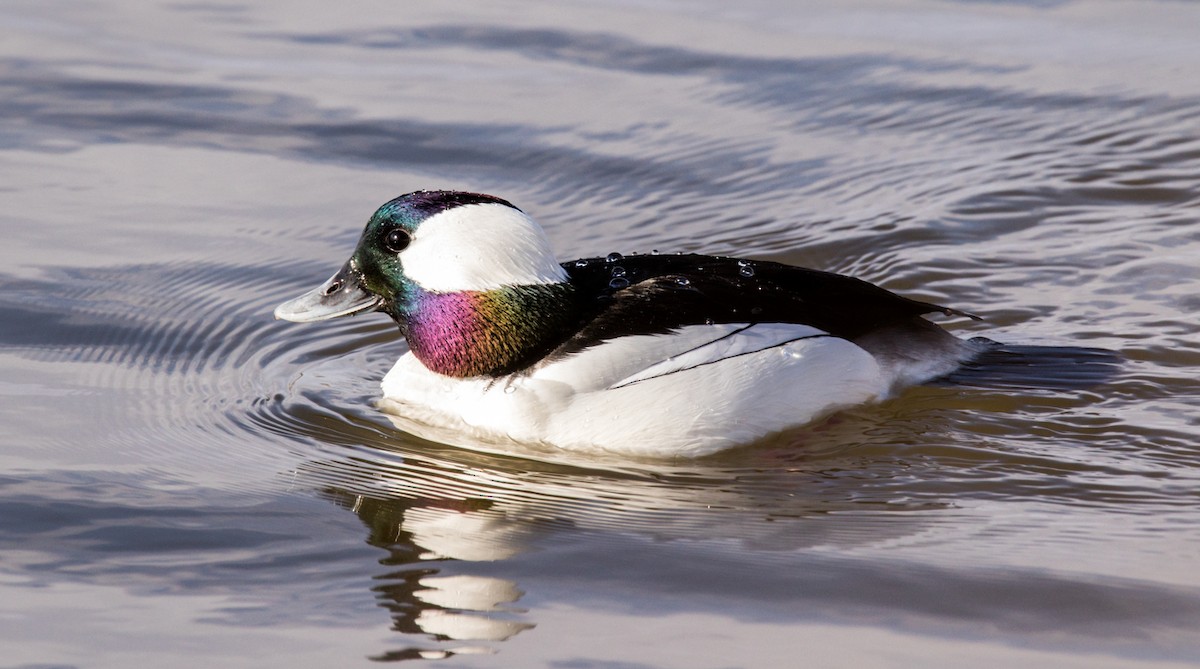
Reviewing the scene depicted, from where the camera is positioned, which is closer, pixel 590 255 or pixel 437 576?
pixel 437 576

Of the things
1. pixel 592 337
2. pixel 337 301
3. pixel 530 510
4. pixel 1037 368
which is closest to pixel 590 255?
pixel 337 301

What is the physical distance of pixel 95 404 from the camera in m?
6.20

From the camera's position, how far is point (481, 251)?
5.78 meters

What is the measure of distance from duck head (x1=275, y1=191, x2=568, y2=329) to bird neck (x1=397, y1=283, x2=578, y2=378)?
3 cm

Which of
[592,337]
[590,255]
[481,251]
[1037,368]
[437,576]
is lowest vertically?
[437,576]

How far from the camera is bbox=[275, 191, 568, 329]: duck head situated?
577 cm

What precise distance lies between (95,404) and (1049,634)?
3970mm

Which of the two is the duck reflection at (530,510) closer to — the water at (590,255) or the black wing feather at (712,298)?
the water at (590,255)

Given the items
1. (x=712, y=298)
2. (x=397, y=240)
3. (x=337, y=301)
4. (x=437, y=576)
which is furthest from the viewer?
(x=337, y=301)

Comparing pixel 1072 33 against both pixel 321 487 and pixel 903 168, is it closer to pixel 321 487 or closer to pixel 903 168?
pixel 903 168

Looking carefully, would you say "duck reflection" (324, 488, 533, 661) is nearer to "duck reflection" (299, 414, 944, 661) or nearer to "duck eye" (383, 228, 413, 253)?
"duck reflection" (299, 414, 944, 661)

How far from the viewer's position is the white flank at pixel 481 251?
576cm

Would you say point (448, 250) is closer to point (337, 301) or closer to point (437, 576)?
point (337, 301)

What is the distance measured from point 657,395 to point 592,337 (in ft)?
1.09
